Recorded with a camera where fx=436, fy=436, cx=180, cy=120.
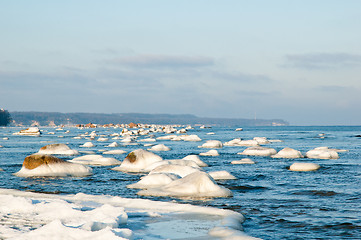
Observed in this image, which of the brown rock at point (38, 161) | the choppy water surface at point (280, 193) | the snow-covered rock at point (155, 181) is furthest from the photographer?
Result: the brown rock at point (38, 161)

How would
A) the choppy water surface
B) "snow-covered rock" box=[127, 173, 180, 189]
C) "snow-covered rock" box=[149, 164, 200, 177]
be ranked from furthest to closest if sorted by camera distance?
"snow-covered rock" box=[149, 164, 200, 177] → "snow-covered rock" box=[127, 173, 180, 189] → the choppy water surface

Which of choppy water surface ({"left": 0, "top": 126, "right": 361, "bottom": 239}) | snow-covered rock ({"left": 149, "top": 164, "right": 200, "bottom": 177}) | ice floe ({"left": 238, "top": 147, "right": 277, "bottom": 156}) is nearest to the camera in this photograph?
choppy water surface ({"left": 0, "top": 126, "right": 361, "bottom": 239})

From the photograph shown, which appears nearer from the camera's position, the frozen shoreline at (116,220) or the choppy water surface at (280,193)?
the frozen shoreline at (116,220)

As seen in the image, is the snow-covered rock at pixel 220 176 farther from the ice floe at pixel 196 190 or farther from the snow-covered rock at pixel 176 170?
the ice floe at pixel 196 190

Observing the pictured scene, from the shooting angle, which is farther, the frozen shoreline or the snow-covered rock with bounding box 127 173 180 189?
the snow-covered rock with bounding box 127 173 180 189

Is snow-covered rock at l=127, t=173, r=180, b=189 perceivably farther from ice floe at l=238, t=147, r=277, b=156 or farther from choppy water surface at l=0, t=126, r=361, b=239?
ice floe at l=238, t=147, r=277, b=156

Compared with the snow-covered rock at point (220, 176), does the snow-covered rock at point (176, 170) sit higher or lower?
higher

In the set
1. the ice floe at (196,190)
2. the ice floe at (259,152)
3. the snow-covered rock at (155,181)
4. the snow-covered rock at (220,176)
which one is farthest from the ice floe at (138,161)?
the ice floe at (259,152)

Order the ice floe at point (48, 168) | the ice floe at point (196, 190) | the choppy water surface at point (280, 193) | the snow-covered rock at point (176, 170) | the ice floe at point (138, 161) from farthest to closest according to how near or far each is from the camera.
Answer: the ice floe at point (138, 161) → the ice floe at point (48, 168) → the snow-covered rock at point (176, 170) → the ice floe at point (196, 190) → the choppy water surface at point (280, 193)

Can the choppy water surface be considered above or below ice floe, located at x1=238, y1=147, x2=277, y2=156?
below

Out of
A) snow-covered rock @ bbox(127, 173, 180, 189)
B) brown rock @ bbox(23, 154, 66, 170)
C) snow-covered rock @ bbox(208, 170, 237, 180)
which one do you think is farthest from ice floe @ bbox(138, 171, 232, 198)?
brown rock @ bbox(23, 154, 66, 170)

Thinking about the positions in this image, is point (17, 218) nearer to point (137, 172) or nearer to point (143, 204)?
point (143, 204)

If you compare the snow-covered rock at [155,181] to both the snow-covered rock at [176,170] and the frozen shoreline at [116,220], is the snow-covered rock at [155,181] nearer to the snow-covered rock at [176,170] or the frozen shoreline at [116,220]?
the snow-covered rock at [176,170]

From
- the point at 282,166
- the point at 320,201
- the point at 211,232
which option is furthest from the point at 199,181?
the point at 282,166
